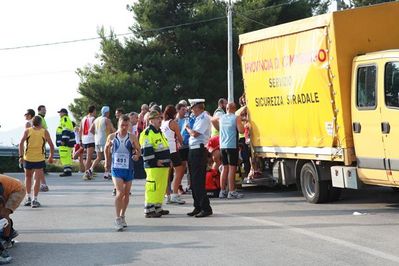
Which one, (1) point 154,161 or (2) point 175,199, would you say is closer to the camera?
(1) point 154,161

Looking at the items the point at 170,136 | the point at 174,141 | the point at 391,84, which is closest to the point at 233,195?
the point at 174,141

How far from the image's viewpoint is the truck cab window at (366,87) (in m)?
10.8

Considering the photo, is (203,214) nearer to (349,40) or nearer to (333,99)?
(333,99)

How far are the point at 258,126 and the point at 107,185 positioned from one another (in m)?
5.05

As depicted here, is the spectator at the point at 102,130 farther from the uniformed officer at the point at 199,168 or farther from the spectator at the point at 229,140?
the uniformed officer at the point at 199,168

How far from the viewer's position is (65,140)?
2056 centimetres

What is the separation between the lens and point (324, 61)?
11.4m

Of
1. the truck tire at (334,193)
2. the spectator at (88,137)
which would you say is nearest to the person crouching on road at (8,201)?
the truck tire at (334,193)

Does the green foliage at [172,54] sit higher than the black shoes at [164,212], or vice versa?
the green foliage at [172,54]

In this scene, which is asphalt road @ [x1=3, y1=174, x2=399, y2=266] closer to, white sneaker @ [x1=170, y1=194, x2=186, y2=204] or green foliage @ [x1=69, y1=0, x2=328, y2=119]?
white sneaker @ [x1=170, y1=194, x2=186, y2=204]

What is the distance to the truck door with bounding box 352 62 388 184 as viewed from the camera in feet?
35.1

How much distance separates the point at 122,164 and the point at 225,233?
6.38 ft

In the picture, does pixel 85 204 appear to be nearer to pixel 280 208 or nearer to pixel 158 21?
pixel 280 208

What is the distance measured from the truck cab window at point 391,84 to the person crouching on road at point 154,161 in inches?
144
